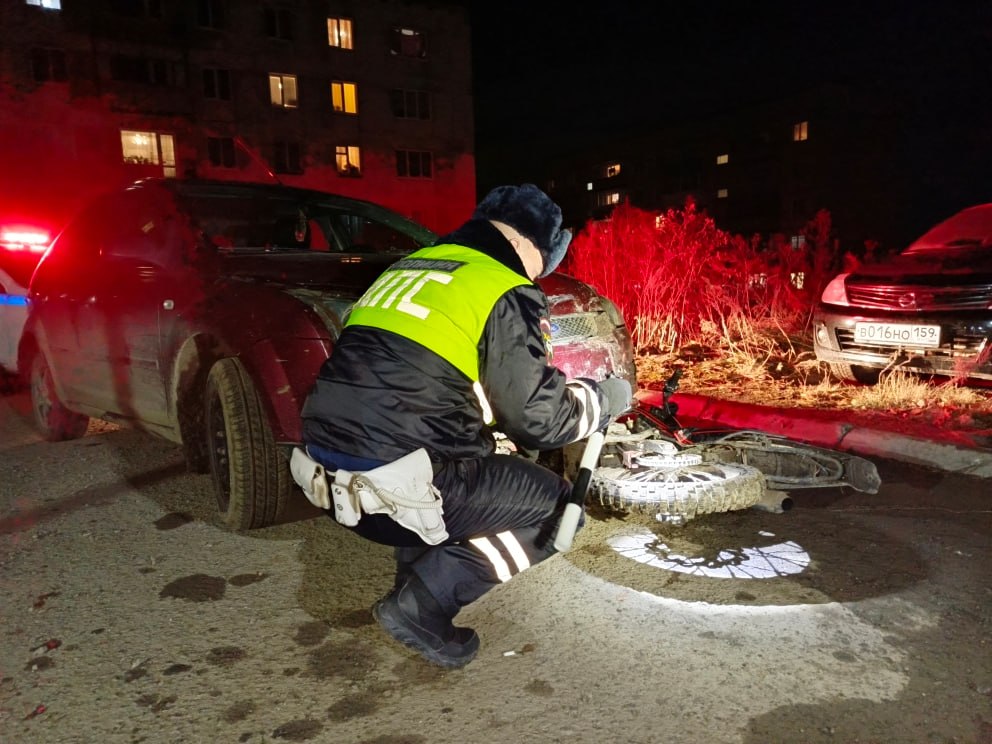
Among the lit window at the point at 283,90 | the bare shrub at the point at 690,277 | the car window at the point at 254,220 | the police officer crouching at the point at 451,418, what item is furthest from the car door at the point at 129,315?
the lit window at the point at 283,90

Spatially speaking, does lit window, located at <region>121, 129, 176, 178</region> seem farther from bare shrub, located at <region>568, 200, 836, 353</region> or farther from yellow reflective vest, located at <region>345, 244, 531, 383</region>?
yellow reflective vest, located at <region>345, 244, 531, 383</region>

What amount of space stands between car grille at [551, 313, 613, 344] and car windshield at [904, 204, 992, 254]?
3.64 m

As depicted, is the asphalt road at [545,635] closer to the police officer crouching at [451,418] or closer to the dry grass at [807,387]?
the police officer crouching at [451,418]

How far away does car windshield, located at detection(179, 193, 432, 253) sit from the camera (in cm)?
394

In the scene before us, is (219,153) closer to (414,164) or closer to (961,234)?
(414,164)

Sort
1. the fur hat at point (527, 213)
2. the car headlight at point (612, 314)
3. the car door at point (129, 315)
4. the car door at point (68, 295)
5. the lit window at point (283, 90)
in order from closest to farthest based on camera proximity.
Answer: the fur hat at point (527, 213) → the car door at point (129, 315) → the car headlight at point (612, 314) → the car door at point (68, 295) → the lit window at point (283, 90)

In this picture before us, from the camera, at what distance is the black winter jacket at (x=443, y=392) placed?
2.05 metres

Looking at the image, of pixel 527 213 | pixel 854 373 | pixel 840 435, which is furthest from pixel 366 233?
pixel 854 373

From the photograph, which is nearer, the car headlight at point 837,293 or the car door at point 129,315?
the car door at point 129,315

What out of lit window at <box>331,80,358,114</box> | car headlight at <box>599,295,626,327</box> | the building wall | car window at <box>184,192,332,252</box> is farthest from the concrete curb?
lit window at <box>331,80,358,114</box>

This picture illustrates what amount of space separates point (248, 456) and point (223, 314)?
65 cm

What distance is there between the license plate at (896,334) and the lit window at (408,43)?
2852 cm

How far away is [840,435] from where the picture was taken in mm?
4613

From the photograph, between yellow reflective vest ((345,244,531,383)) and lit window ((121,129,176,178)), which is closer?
yellow reflective vest ((345,244,531,383))
